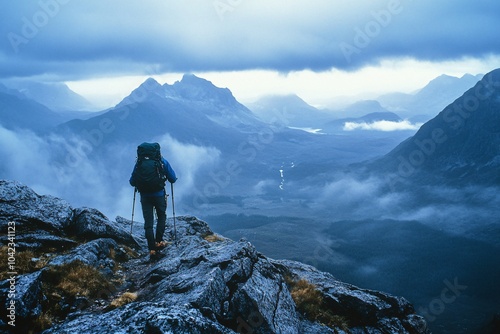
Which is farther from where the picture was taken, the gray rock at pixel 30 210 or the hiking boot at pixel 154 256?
the hiking boot at pixel 154 256

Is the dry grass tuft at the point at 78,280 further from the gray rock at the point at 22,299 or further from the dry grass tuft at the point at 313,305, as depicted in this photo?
the dry grass tuft at the point at 313,305

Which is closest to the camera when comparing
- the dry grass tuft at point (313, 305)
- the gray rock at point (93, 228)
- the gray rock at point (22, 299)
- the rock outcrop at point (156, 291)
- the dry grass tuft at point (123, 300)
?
the gray rock at point (22, 299)

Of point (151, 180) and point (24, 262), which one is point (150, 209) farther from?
point (24, 262)

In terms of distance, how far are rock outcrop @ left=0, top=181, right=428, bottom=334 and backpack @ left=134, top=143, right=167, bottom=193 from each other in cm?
404

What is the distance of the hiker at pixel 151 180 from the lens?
54.0ft

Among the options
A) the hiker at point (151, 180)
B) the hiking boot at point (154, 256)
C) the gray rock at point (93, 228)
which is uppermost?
the hiker at point (151, 180)

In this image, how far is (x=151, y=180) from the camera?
16531mm

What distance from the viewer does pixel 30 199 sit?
19.5 m

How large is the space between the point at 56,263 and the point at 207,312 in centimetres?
774

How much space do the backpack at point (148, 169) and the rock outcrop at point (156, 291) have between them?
4.04 meters

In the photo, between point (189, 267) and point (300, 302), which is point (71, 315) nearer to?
point (189, 267)

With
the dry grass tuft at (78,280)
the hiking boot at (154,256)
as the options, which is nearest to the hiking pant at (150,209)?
the hiking boot at (154,256)

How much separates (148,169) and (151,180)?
0.61 metres

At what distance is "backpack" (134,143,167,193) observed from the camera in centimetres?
1645
